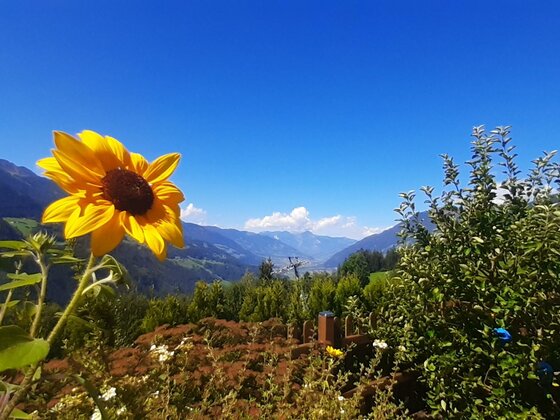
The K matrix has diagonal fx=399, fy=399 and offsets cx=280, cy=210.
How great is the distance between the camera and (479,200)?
3.89m

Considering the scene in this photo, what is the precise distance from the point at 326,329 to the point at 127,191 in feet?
13.3

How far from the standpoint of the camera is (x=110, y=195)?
90 centimetres

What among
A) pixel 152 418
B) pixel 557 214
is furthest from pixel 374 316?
pixel 152 418

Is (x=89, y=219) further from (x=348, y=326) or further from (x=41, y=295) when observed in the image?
(x=348, y=326)

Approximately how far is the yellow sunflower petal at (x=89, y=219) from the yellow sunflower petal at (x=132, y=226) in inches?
1.1

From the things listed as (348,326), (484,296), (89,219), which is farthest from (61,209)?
(348,326)

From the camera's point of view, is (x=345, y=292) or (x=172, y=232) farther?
(x=345, y=292)

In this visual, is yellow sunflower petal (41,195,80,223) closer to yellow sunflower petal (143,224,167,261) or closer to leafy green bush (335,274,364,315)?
yellow sunflower petal (143,224,167,261)

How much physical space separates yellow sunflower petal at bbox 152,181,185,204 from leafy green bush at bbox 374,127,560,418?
308 cm

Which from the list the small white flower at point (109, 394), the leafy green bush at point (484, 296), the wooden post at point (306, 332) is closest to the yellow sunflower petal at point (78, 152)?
the small white flower at point (109, 394)

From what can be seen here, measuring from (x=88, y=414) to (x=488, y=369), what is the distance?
3.19 metres

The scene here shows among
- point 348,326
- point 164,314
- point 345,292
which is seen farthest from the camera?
point 345,292

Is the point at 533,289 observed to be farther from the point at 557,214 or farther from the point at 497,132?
the point at 497,132

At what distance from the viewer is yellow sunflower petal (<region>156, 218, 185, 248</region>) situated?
85cm
